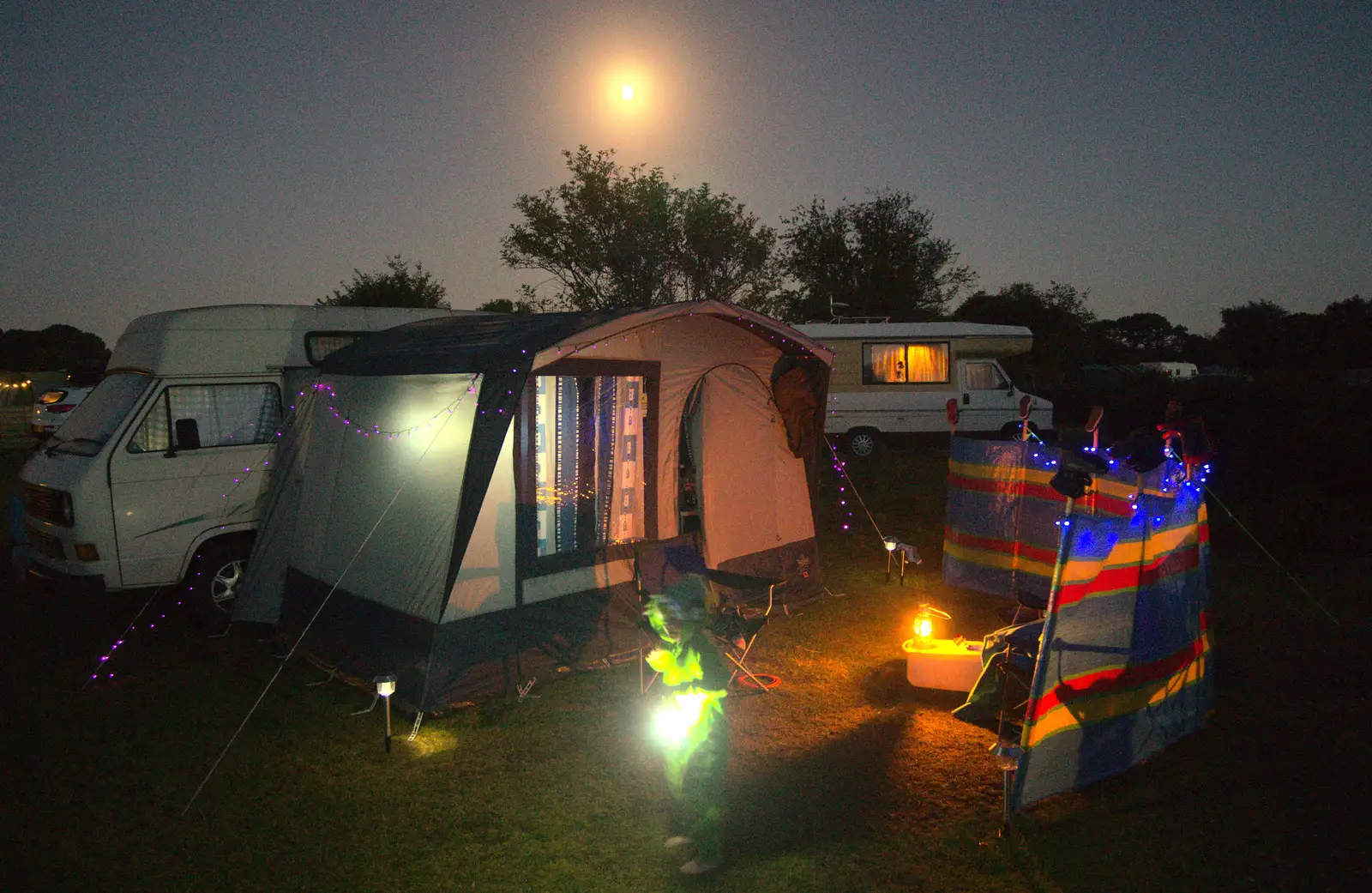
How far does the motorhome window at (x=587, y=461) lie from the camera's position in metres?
5.81

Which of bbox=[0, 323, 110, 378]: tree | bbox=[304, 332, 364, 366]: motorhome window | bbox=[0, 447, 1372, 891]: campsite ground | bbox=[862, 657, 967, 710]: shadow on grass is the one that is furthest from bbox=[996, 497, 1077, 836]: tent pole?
bbox=[0, 323, 110, 378]: tree

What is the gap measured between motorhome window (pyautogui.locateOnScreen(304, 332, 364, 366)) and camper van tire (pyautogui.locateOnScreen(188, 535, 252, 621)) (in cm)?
155

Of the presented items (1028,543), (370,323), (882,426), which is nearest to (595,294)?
(882,426)

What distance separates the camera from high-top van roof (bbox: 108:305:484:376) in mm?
6445

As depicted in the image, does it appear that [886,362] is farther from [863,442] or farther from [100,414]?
[100,414]

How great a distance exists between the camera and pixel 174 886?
3451 mm

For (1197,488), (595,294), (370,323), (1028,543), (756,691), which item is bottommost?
(756,691)

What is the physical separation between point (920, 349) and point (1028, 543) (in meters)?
9.74

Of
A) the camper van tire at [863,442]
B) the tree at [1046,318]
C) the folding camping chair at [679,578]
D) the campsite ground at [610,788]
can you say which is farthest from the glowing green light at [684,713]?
the tree at [1046,318]

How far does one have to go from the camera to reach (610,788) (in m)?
4.24

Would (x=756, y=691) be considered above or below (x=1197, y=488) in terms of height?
below

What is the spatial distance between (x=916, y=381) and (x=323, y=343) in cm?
1187

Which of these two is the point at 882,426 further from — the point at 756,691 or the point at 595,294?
the point at 756,691

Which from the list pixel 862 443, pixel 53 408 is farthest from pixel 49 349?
pixel 862 443
